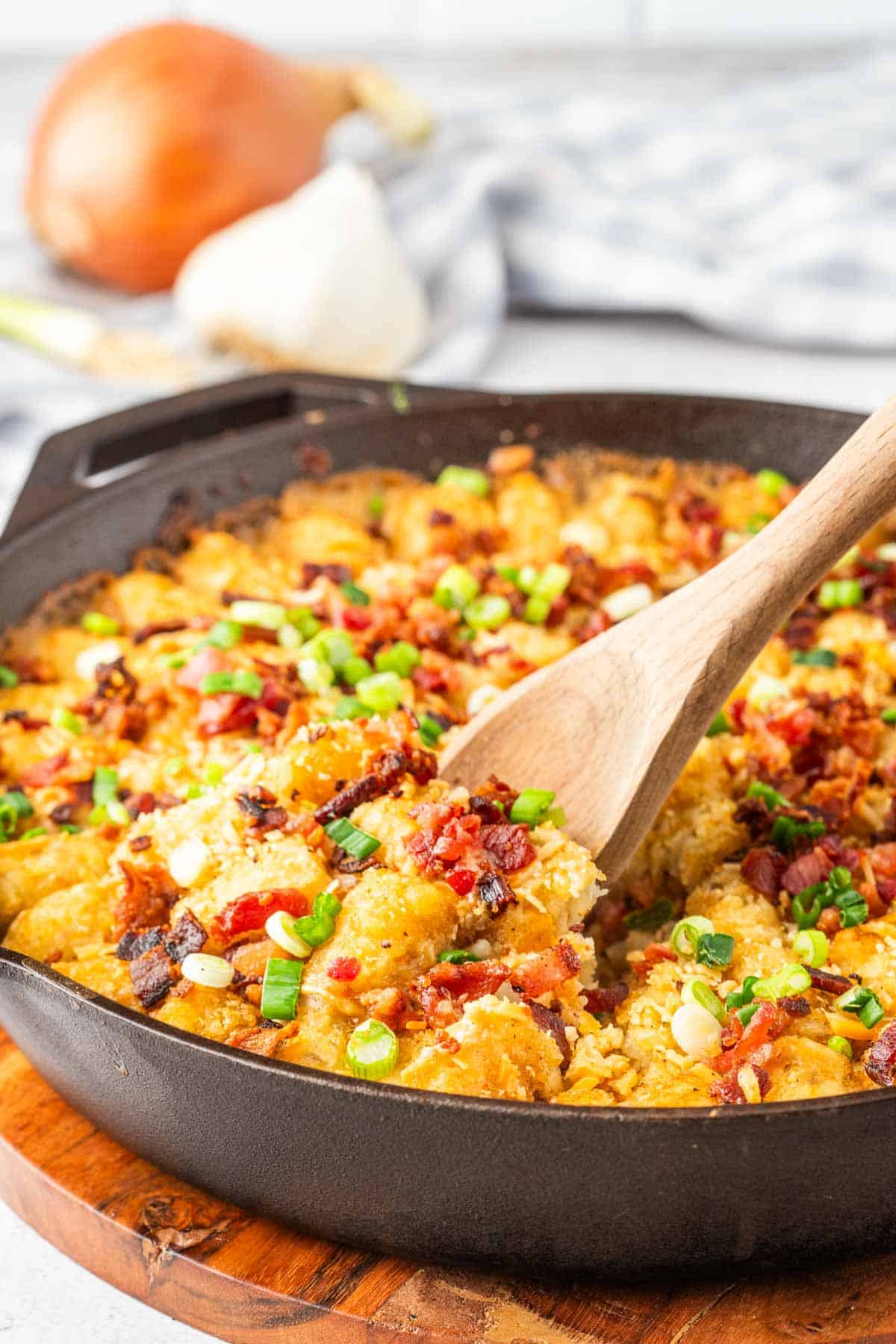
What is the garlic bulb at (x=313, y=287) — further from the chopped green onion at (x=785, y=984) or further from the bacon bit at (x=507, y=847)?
the chopped green onion at (x=785, y=984)

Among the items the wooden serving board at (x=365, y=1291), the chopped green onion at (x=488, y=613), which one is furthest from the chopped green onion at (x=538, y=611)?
the wooden serving board at (x=365, y=1291)

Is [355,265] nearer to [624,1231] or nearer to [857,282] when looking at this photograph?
[857,282]

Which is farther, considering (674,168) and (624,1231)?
(674,168)

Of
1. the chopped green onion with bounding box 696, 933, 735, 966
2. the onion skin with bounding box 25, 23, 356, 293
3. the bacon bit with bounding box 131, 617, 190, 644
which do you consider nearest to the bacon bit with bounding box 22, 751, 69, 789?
the bacon bit with bounding box 131, 617, 190, 644

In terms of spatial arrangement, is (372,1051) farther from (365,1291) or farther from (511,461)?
(511,461)

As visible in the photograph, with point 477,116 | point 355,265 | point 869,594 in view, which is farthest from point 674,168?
point 869,594
